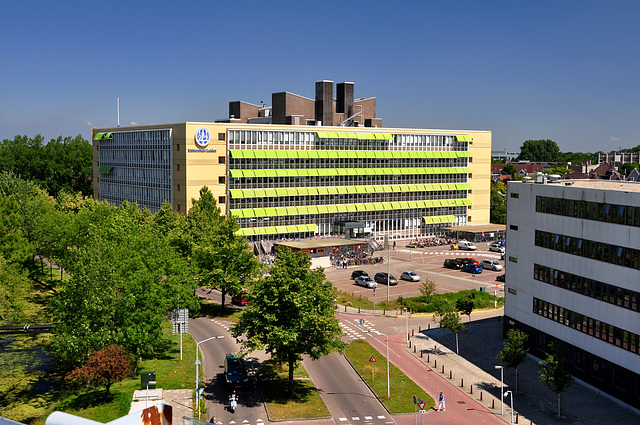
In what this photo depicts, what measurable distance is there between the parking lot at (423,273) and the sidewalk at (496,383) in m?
18.8

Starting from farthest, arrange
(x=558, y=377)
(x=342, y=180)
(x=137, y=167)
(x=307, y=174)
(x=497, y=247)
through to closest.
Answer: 1. (x=137, y=167)
2. (x=342, y=180)
3. (x=307, y=174)
4. (x=497, y=247)
5. (x=558, y=377)

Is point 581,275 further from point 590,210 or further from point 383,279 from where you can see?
point 383,279

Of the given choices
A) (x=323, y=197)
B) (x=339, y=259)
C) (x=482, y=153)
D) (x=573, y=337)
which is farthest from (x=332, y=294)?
(x=482, y=153)

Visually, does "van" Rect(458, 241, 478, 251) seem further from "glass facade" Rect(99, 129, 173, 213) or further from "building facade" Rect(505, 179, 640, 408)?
"glass facade" Rect(99, 129, 173, 213)

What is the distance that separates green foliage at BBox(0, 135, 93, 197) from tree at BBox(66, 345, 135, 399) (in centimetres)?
12754

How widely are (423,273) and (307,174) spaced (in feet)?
106

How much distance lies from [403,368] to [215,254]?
25988mm

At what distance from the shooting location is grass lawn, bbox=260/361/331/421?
4522 cm

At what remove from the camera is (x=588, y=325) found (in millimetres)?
50500

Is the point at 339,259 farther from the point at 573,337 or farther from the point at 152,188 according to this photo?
the point at 573,337

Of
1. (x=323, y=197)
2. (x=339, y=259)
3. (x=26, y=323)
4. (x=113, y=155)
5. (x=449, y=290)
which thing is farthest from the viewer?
(x=113, y=155)

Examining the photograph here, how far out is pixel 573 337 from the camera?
171 feet

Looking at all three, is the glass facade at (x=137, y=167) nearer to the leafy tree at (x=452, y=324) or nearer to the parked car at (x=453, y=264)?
the parked car at (x=453, y=264)

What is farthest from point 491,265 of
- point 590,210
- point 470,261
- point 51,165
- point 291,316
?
point 51,165
